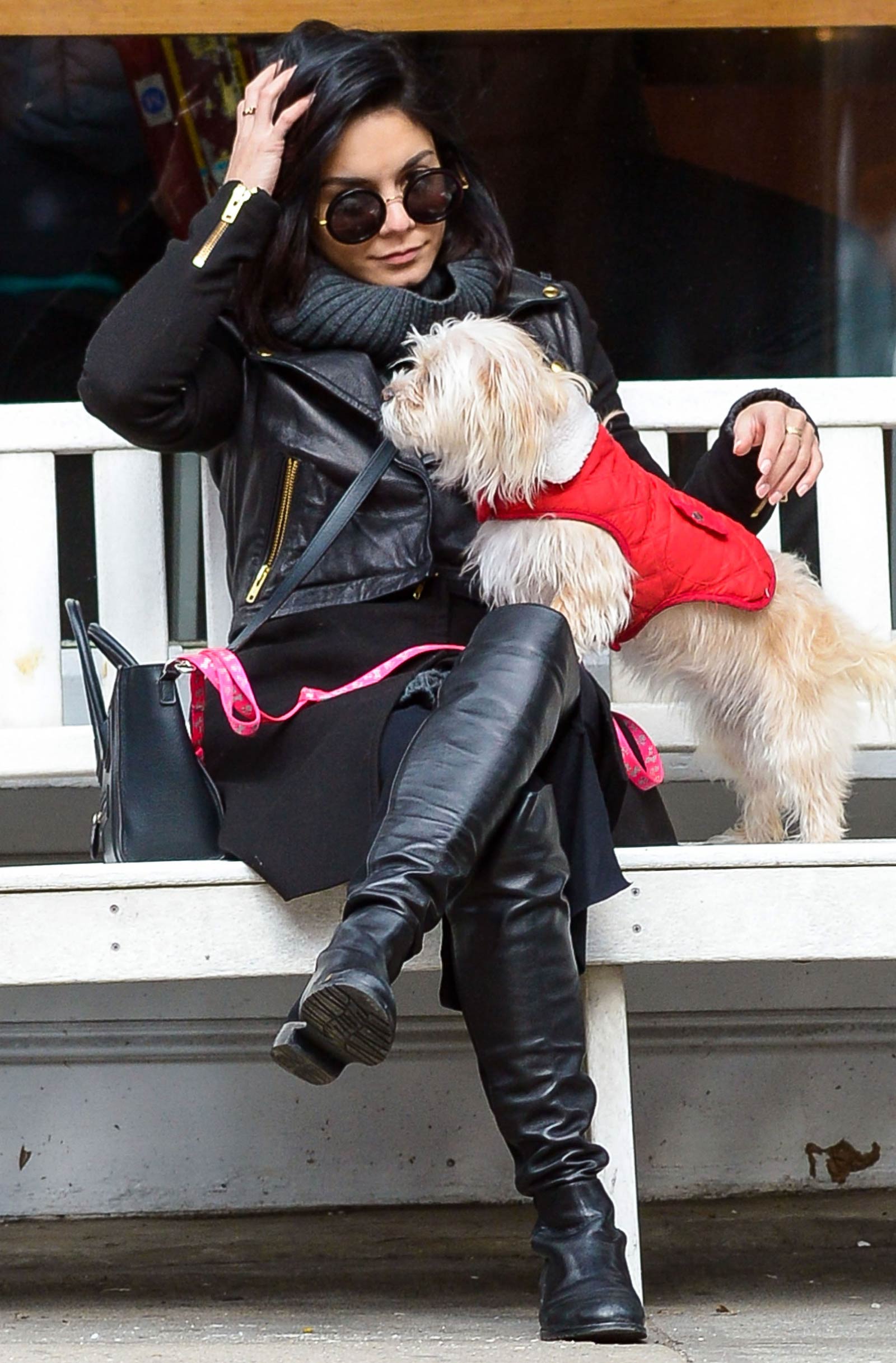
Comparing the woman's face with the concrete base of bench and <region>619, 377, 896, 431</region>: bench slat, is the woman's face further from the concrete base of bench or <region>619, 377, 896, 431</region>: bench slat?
the concrete base of bench

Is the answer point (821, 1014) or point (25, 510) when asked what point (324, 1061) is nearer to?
point (25, 510)

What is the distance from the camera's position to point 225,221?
206 centimetres

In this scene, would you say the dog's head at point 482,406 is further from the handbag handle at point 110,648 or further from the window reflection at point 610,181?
the window reflection at point 610,181

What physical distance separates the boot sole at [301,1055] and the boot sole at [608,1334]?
362mm

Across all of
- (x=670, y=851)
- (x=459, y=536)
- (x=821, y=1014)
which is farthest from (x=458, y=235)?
(x=821, y=1014)

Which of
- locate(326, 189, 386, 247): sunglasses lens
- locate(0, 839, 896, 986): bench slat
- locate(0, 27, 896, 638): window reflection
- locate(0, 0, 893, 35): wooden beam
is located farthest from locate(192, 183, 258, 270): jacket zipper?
locate(0, 27, 896, 638): window reflection

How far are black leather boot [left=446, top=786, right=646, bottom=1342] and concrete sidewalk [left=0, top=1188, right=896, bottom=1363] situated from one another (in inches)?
5.7

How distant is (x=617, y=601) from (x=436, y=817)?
0.51 m

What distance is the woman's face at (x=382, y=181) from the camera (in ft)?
7.28

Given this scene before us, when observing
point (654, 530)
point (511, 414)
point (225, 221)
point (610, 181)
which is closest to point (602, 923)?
point (654, 530)

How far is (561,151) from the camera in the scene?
3.35m

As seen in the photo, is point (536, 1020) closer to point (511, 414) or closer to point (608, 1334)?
Result: point (608, 1334)

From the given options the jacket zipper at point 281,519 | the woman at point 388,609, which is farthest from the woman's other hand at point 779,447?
the jacket zipper at point 281,519

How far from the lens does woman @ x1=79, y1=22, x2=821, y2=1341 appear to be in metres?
1.71
